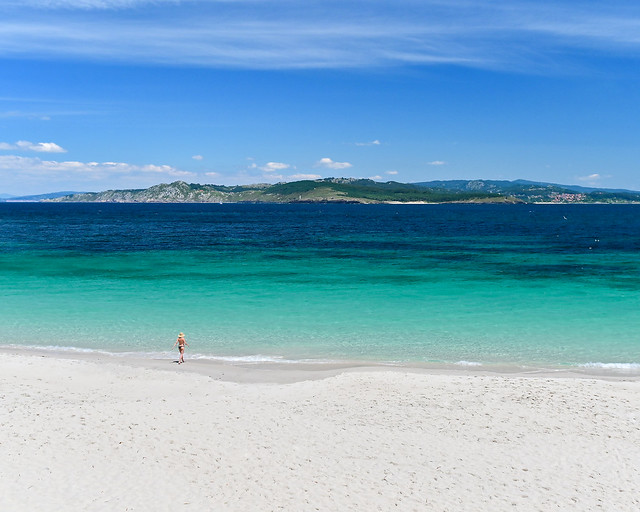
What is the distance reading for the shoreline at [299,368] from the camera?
21859mm

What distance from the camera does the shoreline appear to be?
861 inches

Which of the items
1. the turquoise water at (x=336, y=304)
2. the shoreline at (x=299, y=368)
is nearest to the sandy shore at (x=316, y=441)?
the shoreline at (x=299, y=368)

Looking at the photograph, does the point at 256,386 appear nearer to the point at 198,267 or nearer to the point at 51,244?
the point at 198,267

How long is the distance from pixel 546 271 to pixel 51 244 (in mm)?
69173

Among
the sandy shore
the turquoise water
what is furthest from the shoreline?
the turquoise water

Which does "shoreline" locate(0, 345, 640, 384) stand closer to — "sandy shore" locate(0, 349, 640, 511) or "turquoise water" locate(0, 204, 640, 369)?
"sandy shore" locate(0, 349, 640, 511)

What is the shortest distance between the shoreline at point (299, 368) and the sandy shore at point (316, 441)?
386 mm

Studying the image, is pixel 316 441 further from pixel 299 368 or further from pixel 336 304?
pixel 336 304

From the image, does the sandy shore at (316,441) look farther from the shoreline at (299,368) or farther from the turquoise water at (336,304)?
the turquoise water at (336,304)

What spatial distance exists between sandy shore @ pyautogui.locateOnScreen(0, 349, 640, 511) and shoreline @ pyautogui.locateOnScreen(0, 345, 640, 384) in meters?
0.39

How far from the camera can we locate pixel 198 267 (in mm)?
54656

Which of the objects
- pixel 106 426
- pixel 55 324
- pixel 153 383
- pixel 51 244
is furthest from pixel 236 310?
pixel 51 244

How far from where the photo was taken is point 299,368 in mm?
23016

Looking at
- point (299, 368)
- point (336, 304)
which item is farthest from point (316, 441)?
point (336, 304)
